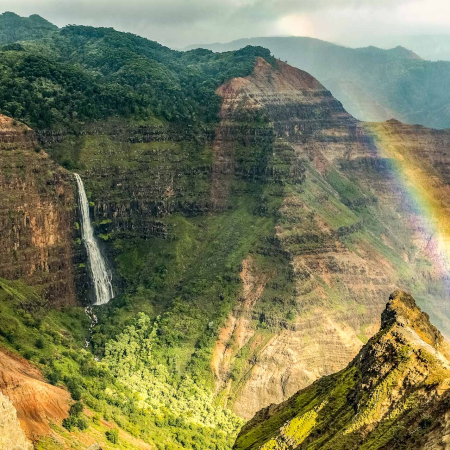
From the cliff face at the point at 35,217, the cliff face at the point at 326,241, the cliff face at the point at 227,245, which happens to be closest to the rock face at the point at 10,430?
the cliff face at the point at 227,245

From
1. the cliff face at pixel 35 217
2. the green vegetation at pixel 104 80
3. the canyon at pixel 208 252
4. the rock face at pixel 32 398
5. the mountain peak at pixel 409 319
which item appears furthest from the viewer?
the green vegetation at pixel 104 80

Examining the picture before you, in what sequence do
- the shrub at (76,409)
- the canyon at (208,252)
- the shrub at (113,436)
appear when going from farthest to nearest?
1. the canyon at (208,252)
2. the shrub at (113,436)
3. the shrub at (76,409)

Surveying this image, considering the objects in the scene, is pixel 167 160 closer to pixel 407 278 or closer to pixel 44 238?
pixel 44 238

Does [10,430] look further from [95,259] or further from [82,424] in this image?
[95,259]

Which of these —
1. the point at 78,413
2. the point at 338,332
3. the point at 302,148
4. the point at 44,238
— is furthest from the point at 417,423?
the point at 302,148

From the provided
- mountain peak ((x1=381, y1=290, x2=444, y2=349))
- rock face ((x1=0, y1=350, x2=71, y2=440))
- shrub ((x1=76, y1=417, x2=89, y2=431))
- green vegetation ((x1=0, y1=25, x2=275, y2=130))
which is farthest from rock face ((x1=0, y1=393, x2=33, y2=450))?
green vegetation ((x1=0, y1=25, x2=275, y2=130))

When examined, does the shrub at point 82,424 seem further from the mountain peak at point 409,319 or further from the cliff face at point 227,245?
the cliff face at point 227,245
